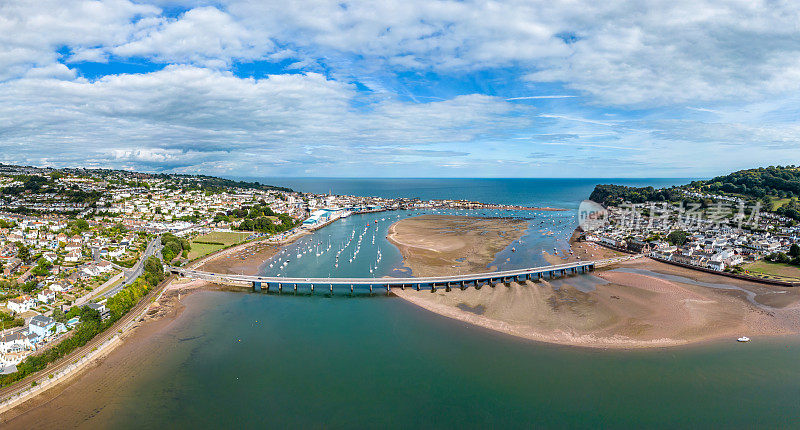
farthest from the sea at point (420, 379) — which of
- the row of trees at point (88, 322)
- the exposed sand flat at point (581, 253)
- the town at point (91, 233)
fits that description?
the exposed sand flat at point (581, 253)

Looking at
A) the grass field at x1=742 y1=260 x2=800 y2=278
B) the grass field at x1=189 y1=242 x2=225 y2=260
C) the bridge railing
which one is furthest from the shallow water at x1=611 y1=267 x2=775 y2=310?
the grass field at x1=189 y1=242 x2=225 y2=260

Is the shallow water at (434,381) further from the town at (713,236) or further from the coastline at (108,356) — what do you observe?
the town at (713,236)

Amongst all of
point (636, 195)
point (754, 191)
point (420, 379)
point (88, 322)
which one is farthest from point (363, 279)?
point (754, 191)

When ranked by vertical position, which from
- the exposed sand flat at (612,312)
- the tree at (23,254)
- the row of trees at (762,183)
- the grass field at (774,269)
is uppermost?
the row of trees at (762,183)

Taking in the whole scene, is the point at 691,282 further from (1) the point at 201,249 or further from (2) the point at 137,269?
(1) the point at 201,249

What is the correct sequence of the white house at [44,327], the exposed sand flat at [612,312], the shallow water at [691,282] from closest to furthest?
the white house at [44,327], the exposed sand flat at [612,312], the shallow water at [691,282]

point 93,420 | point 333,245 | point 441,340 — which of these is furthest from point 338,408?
point 333,245
